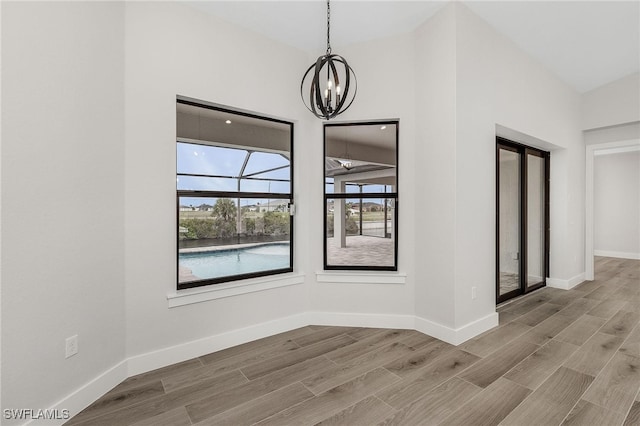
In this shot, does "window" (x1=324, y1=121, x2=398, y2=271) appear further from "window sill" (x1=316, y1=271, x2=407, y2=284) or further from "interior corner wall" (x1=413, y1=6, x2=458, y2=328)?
"interior corner wall" (x1=413, y1=6, x2=458, y2=328)

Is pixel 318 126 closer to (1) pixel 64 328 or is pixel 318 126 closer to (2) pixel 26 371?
(1) pixel 64 328

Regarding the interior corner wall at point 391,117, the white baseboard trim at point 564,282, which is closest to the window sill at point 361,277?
the interior corner wall at point 391,117

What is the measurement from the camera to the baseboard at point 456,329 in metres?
2.75

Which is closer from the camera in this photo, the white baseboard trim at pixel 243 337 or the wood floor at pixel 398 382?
the wood floor at pixel 398 382

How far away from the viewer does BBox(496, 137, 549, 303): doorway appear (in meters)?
3.96

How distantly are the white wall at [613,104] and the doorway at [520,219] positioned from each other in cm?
95

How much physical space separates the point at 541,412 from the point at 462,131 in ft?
7.19

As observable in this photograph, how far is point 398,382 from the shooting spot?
2.15 metres

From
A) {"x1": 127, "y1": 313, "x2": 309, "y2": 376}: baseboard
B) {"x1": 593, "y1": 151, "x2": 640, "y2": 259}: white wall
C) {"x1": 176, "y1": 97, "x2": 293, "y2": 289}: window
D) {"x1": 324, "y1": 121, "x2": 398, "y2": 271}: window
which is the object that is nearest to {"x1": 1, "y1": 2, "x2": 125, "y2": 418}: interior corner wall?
{"x1": 127, "y1": 313, "x2": 309, "y2": 376}: baseboard

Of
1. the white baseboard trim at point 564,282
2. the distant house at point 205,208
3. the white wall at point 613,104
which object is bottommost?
the white baseboard trim at point 564,282

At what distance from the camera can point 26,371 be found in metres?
1.57

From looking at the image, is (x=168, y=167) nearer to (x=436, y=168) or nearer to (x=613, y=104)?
(x=436, y=168)

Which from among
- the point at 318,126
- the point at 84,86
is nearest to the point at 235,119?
the point at 318,126

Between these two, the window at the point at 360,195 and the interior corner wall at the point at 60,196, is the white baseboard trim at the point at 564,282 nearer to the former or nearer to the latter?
the window at the point at 360,195
